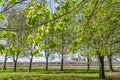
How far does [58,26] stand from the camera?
910 cm

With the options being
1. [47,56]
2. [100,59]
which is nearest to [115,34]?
[100,59]

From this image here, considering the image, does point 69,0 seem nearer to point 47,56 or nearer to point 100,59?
point 100,59

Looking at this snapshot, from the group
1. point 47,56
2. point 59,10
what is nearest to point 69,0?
point 59,10

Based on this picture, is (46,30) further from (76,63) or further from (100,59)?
(76,63)

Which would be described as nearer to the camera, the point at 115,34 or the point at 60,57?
the point at 115,34

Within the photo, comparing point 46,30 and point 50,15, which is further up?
point 50,15

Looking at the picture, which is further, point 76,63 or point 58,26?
point 76,63

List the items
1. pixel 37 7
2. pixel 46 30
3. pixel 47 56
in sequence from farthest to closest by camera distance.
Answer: pixel 47 56 < pixel 37 7 < pixel 46 30

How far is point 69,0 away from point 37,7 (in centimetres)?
94

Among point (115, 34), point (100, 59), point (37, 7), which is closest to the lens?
point (37, 7)

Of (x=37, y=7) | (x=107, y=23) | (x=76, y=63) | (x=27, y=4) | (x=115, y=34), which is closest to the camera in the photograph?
(x=37, y=7)

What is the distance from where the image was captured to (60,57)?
6875 centimetres

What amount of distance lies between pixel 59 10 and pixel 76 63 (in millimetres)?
102216

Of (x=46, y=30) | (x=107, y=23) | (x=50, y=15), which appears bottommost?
(x=46, y=30)
